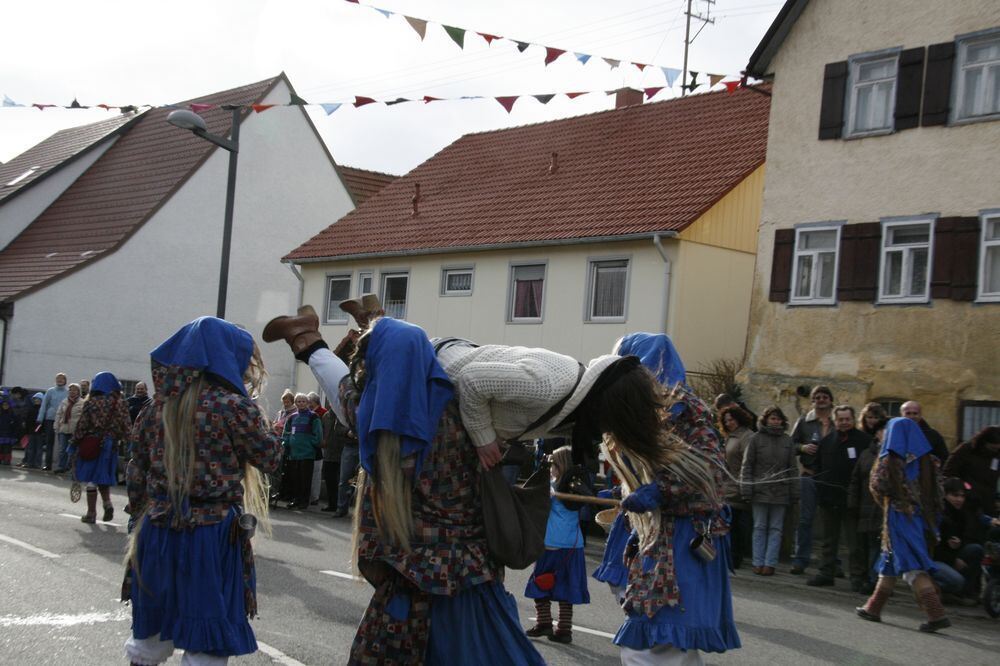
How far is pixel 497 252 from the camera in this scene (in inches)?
1084

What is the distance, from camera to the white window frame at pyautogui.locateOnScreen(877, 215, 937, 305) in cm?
1888

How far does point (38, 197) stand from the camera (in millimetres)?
39281

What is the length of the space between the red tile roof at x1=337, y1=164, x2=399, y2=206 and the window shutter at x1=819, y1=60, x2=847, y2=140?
73.2 feet

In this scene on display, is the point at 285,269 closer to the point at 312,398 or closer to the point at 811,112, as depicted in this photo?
the point at 312,398

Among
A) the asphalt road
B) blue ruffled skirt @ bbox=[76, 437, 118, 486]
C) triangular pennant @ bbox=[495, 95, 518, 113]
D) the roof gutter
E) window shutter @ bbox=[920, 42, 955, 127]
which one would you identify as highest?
window shutter @ bbox=[920, 42, 955, 127]

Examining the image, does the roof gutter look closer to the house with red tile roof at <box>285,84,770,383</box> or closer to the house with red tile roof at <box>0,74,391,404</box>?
the house with red tile roof at <box>285,84,770,383</box>

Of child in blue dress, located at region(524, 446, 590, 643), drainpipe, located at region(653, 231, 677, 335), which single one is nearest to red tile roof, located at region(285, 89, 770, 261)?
drainpipe, located at region(653, 231, 677, 335)

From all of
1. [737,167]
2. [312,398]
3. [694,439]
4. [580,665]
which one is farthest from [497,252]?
[694,439]

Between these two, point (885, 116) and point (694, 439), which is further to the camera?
point (885, 116)

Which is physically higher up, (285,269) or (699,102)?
(699,102)

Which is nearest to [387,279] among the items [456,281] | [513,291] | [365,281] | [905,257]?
[365,281]

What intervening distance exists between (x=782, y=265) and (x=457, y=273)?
959 cm

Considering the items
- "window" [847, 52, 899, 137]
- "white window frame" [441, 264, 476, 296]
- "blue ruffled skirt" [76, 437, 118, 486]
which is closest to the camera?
"blue ruffled skirt" [76, 437, 118, 486]

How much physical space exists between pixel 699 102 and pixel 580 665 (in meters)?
22.1
